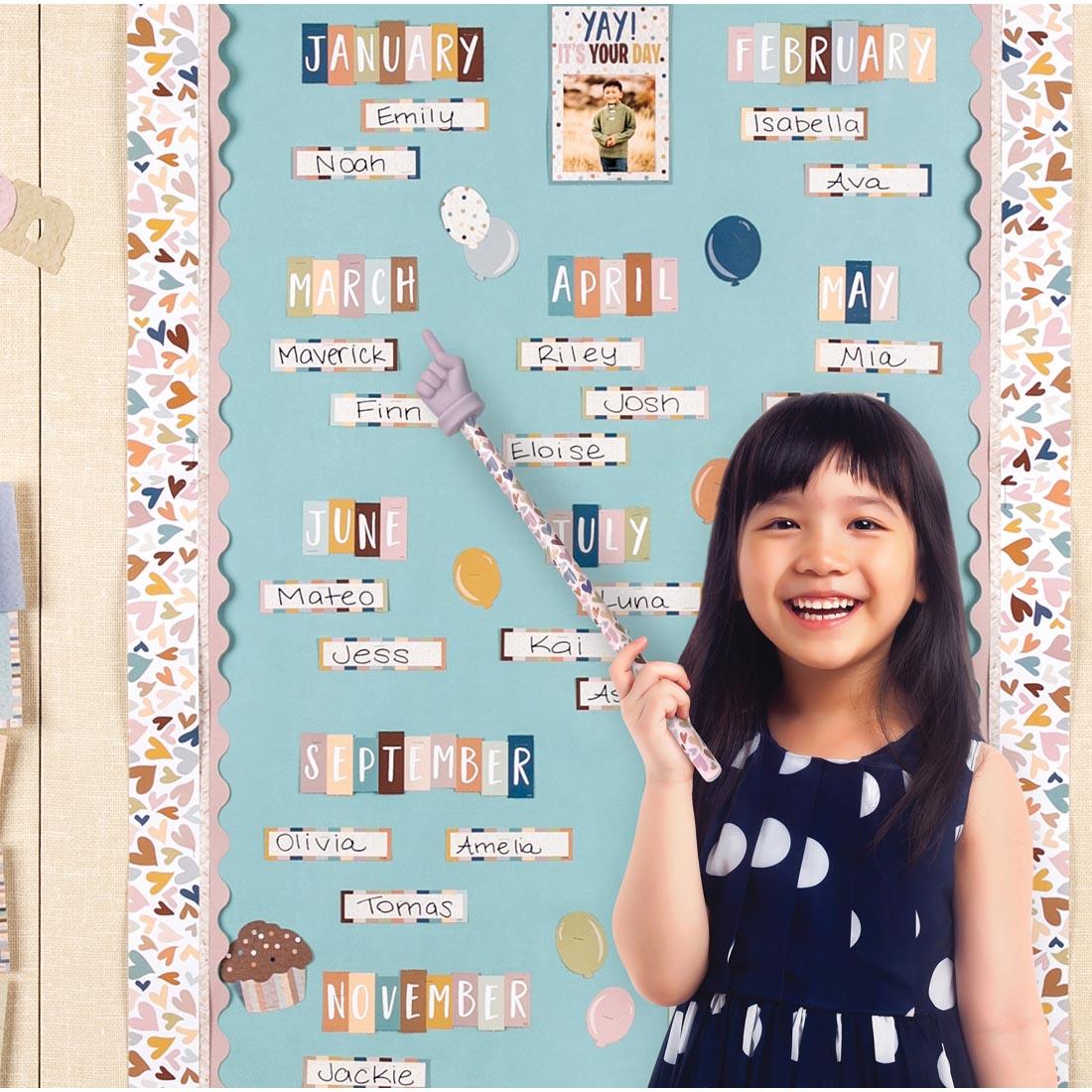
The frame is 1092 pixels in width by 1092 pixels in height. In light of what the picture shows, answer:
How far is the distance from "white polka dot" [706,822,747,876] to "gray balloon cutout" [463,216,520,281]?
0.58 metres

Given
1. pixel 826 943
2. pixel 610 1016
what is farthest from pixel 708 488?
pixel 610 1016

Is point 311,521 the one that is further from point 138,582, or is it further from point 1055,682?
point 1055,682

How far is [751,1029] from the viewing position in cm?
84

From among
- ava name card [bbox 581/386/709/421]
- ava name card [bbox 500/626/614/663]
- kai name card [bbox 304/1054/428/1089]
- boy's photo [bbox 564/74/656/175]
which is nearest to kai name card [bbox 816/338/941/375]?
ava name card [bbox 581/386/709/421]

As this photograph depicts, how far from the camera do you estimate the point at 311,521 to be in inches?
39.3

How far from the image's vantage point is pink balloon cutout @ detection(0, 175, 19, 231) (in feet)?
3.28

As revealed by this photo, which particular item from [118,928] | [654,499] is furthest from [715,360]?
[118,928]

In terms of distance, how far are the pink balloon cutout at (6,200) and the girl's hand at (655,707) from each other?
77 cm

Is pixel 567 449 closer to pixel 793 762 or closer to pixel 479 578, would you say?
pixel 479 578

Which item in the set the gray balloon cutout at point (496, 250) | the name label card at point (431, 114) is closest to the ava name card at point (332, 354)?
the gray balloon cutout at point (496, 250)

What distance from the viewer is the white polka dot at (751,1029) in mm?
836

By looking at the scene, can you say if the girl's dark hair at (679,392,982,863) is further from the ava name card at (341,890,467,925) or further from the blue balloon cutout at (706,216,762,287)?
the ava name card at (341,890,467,925)

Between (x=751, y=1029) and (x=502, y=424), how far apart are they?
60cm

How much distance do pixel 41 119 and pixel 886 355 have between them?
2.94ft
